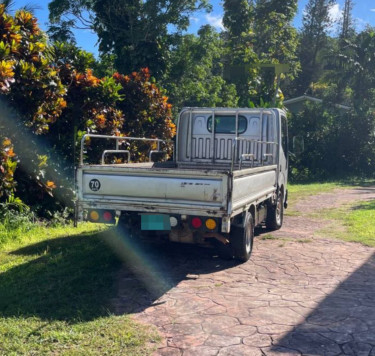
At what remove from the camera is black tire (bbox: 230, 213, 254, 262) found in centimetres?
663

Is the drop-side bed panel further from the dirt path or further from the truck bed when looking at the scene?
the dirt path

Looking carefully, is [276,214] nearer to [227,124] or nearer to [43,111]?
[227,124]

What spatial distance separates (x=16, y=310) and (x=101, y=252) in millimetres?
2412

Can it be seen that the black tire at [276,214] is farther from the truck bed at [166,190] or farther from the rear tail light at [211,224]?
the rear tail light at [211,224]

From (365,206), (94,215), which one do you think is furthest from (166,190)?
(365,206)

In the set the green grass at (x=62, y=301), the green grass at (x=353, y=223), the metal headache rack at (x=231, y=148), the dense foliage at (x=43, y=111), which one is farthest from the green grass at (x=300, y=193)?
the green grass at (x=62, y=301)

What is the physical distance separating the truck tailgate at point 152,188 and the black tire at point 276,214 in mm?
3741

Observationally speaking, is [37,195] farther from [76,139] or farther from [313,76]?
[313,76]

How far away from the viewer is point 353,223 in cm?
1048

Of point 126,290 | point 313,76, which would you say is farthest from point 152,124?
point 313,76

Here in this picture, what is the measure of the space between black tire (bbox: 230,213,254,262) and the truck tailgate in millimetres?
948

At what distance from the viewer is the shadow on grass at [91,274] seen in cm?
514

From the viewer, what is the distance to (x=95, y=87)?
32.3 ft

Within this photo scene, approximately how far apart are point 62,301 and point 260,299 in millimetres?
2201
